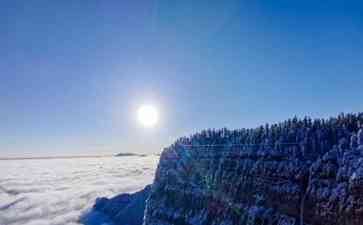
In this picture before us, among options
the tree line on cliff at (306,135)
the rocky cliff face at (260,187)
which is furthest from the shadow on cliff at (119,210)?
the tree line on cliff at (306,135)

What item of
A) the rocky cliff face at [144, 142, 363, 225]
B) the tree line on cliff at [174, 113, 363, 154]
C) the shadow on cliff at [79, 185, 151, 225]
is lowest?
the shadow on cliff at [79, 185, 151, 225]

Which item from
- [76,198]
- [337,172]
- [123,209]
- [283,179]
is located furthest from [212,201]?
[76,198]

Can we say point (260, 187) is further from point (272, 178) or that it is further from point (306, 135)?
point (306, 135)

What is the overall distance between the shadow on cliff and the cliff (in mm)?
21501

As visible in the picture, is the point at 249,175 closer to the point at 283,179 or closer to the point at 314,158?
the point at 283,179

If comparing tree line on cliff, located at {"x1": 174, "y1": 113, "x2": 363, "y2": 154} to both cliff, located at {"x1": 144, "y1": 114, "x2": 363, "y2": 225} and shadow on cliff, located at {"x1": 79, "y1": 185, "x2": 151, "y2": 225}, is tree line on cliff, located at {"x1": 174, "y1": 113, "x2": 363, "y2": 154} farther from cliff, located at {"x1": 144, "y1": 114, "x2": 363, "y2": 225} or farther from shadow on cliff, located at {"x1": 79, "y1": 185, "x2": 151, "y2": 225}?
shadow on cliff, located at {"x1": 79, "y1": 185, "x2": 151, "y2": 225}

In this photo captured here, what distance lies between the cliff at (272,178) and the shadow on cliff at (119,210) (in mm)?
21501

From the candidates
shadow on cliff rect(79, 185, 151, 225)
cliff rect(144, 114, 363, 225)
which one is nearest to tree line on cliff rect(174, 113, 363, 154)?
cliff rect(144, 114, 363, 225)

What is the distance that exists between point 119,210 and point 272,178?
42.1 metres

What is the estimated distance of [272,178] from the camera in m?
15.1

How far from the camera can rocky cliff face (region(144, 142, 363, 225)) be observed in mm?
11734

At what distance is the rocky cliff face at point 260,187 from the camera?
11.7 meters

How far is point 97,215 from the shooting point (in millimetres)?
56000

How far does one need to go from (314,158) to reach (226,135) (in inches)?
335
